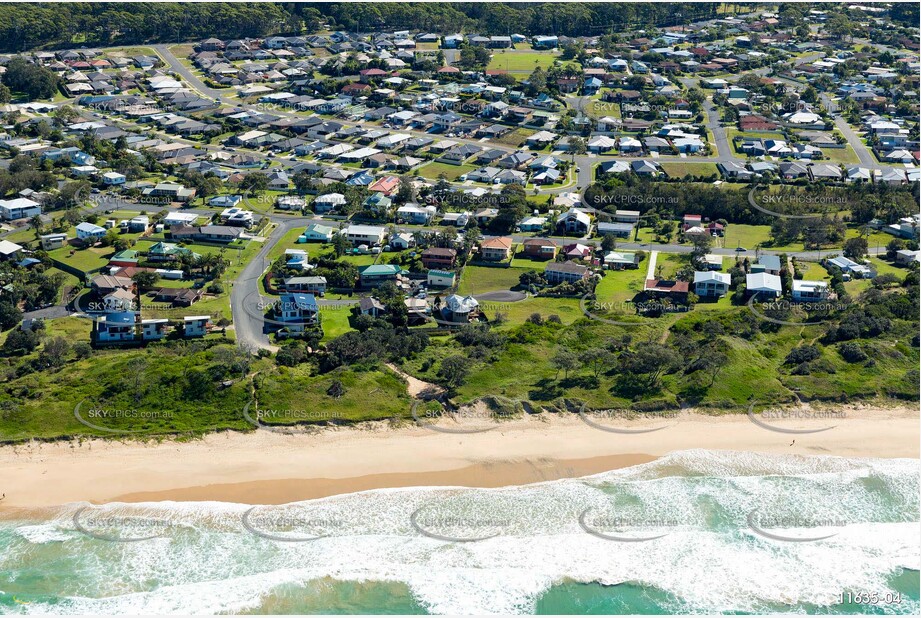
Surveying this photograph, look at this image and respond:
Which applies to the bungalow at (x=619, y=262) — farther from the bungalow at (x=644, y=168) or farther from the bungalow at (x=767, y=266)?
the bungalow at (x=644, y=168)

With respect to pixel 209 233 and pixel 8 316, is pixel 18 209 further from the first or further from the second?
pixel 8 316

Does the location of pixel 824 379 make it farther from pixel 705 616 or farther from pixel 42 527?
pixel 42 527

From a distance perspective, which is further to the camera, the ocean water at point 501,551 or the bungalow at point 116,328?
the bungalow at point 116,328

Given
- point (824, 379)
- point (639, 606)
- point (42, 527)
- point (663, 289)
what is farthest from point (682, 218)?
point (42, 527)

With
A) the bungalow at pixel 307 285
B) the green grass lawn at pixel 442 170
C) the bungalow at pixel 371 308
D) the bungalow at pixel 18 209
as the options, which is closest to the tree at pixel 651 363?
the bungalow at pixel 371 308

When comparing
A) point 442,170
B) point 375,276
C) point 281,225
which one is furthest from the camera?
point 442,170

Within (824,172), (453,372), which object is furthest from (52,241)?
(824,172)
